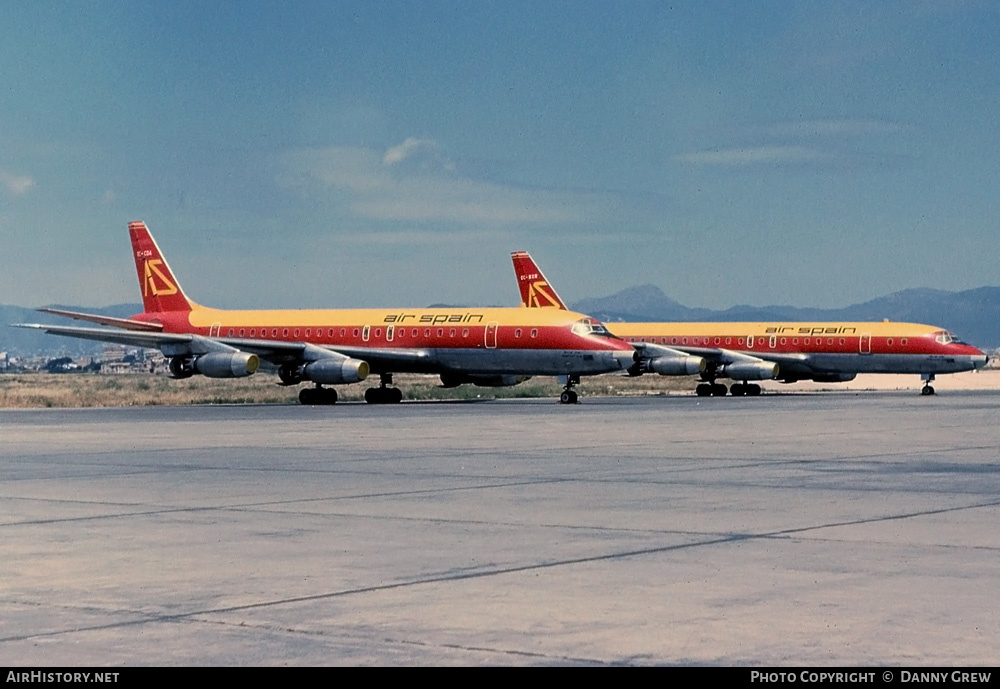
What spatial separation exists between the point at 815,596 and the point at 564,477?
9045 millimetres

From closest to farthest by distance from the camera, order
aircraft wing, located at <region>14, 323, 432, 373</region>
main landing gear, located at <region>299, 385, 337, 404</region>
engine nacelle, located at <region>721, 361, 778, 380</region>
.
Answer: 1. aircraft wing, located at <region>14, 323, 432, 373</region>
2. main landing gear, located at <region>299, 385, 337, 404</region>
3. engine nacelle, located at <region>721, 361, 778, 380</region>

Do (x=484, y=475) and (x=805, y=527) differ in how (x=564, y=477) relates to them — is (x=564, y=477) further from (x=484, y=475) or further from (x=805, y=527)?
(x=805, y=527)

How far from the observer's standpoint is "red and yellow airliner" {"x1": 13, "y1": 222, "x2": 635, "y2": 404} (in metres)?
47.4

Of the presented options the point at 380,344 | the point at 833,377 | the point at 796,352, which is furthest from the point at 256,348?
the point at 833,377

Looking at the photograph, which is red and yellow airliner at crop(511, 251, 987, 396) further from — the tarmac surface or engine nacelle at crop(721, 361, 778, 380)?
the tarmac surface

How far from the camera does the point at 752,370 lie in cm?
6169

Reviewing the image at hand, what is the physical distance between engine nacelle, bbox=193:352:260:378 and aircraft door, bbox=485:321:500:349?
7.73 meters

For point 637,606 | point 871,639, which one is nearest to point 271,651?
point 637,606

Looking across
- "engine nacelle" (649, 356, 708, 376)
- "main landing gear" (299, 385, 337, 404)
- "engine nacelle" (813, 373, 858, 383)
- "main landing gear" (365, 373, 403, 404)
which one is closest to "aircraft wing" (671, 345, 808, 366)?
"engine nacelle" (813, 373, 858, 383)

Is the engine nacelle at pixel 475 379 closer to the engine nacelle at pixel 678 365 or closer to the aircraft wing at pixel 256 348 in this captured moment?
the aircraft wing at pixel 256 348

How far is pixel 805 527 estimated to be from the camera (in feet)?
40.4

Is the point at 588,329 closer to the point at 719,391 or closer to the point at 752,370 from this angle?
the point at 752,370

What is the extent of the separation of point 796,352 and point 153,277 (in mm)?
27404

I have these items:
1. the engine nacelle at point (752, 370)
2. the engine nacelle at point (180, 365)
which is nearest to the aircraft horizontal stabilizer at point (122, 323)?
the engine nacelle at point (180, 365)
